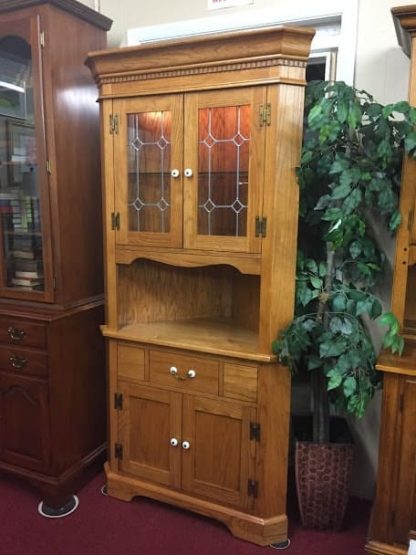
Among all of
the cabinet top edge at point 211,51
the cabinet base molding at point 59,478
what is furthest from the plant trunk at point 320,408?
the cabinet top edge at point 211,51

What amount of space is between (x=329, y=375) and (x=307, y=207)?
68 centimetres

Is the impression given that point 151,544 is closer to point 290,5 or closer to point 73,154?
point 73,154

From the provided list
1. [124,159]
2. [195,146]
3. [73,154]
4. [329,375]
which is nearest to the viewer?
[329,375]

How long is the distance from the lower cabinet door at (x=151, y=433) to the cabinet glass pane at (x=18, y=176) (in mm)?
710

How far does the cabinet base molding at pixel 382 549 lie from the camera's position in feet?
5.95

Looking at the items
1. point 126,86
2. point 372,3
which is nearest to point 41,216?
point 126,86

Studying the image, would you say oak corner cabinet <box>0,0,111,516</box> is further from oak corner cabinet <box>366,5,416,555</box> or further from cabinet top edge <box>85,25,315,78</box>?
oak corner cabinet <box>366,5,416,555</box>

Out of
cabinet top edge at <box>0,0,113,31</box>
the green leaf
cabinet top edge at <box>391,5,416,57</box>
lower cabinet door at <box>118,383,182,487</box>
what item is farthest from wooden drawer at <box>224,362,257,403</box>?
cabinet top edge at <box>0,0,113,31</box>

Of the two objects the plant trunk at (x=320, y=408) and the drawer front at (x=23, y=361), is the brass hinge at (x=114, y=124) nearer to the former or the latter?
the drawer front at (x=23, y=361)

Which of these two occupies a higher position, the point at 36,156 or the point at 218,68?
the point at 218,68

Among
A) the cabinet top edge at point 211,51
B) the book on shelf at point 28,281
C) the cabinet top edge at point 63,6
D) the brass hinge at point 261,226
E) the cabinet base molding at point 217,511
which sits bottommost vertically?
the cabinet base molding at point 217,511

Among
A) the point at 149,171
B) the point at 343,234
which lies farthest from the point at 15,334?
the point at 343,234

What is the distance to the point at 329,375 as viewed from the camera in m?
1.76

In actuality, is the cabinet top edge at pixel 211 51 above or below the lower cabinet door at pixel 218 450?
above
